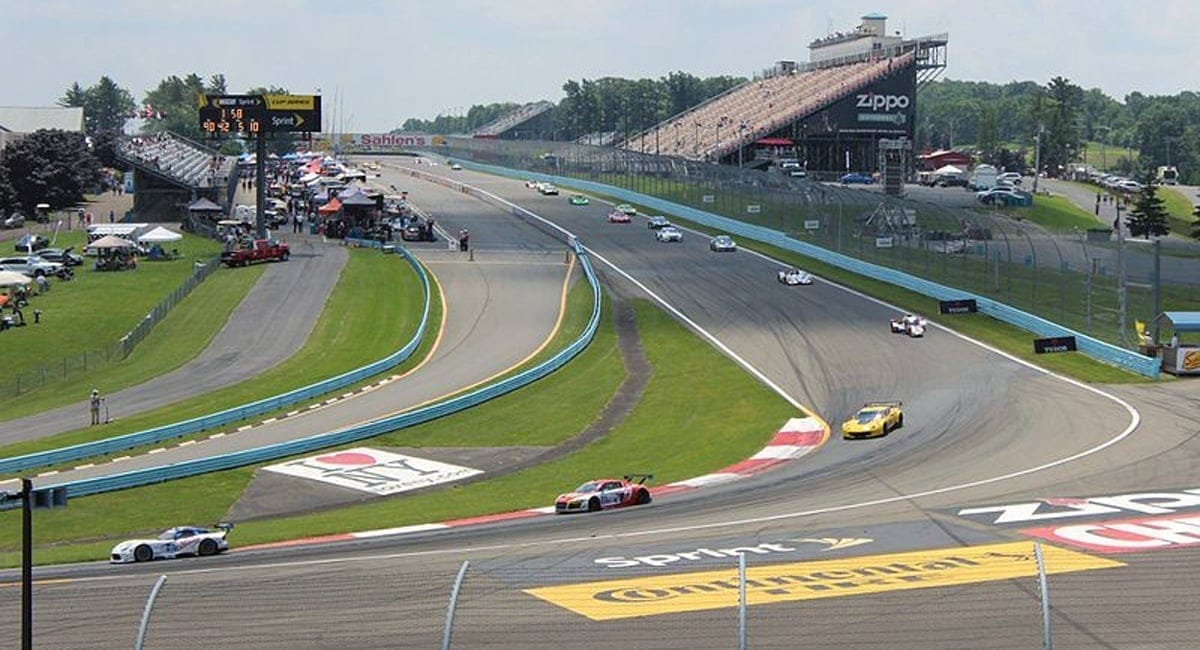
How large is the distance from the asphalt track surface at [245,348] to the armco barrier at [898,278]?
28.3 m

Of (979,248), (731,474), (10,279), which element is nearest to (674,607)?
(731,474)

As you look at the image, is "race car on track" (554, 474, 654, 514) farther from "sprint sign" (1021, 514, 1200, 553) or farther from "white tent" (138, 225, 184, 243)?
"white tent" (138, 225, 184, 243)

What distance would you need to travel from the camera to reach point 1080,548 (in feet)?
82.6

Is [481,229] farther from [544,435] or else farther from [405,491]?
[405,491]

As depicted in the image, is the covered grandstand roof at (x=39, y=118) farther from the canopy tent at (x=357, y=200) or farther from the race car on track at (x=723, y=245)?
the race car on track at (x=723, y=245)

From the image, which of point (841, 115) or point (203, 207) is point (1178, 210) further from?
point (203, 207)

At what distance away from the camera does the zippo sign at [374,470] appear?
42.7m

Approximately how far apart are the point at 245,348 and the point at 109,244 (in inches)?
1006

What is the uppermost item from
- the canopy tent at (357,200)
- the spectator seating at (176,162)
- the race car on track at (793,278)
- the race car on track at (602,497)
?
the spectator seating at (176,162)

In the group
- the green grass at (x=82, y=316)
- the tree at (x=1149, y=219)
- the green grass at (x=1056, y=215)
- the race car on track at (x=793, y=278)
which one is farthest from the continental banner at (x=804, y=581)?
the green grass at (x=1056, y=215)

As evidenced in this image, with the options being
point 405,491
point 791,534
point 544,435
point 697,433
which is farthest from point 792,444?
point 791,534

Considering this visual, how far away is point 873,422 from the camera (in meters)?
45.4

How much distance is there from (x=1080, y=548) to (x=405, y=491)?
70.4 feet

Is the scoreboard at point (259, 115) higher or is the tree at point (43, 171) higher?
the scoreboard at point (259, 115)
